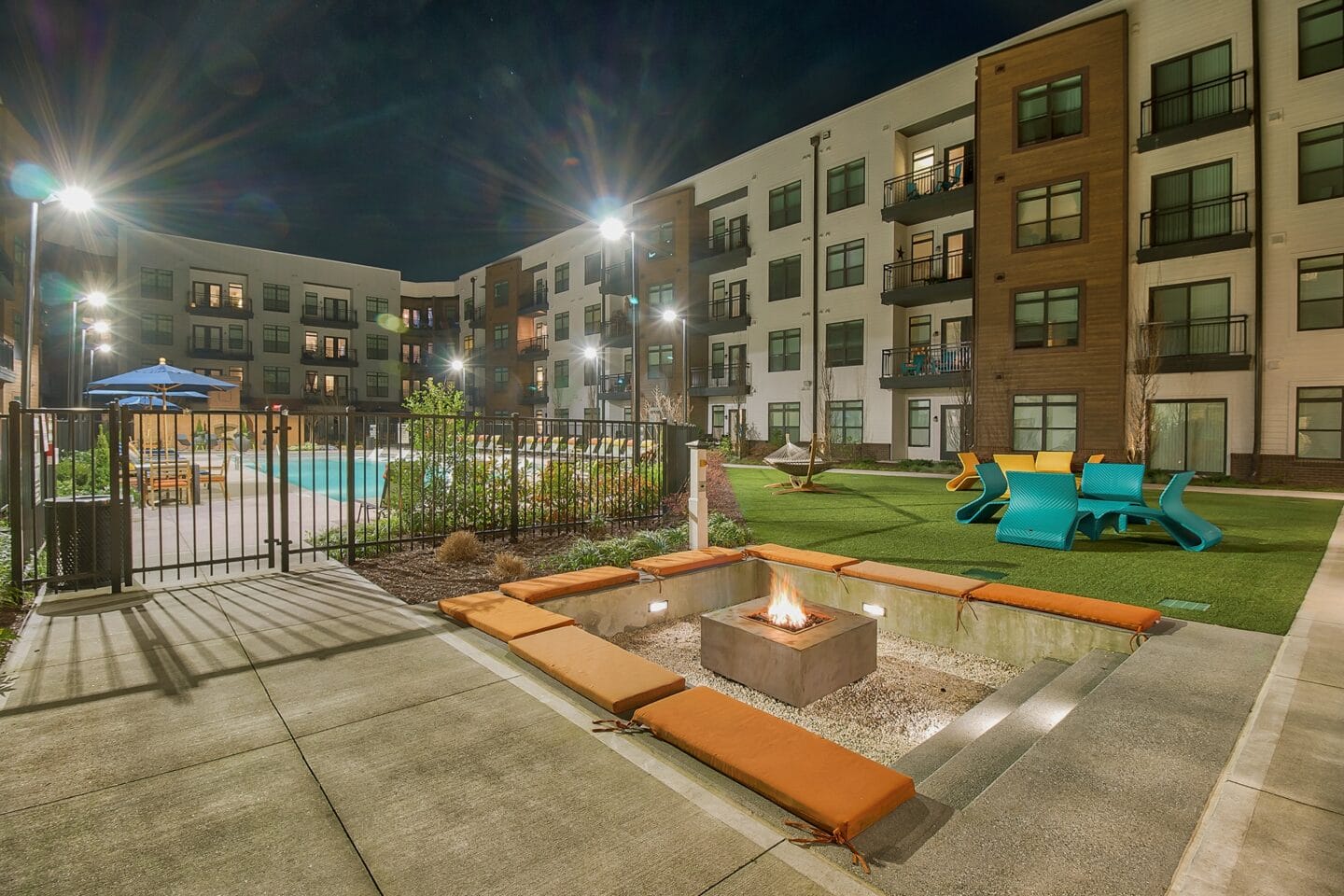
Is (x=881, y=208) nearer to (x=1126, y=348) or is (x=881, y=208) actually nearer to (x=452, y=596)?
(x=1126, y=348)

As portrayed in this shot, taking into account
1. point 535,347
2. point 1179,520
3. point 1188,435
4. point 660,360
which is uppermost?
point 535,347

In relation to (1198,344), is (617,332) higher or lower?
higher

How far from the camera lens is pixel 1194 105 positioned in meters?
19.5

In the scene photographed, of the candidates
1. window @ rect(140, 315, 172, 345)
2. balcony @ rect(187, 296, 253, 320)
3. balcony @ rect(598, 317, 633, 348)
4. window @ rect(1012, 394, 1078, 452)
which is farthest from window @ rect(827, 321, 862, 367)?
window @ rect(140, 315, 172, 345)

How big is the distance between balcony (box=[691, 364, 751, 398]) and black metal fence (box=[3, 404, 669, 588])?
20935 mm

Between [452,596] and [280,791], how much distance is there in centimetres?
335

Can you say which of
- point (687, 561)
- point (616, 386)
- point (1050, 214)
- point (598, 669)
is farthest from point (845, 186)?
point (598, 669)

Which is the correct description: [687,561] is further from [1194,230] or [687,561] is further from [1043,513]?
[1194,230]

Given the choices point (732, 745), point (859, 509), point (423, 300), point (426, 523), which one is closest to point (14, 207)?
point (426, 523)

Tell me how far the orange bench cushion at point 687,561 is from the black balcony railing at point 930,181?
22250 mm

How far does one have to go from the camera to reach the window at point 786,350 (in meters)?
30.0

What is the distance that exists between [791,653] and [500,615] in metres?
2.33

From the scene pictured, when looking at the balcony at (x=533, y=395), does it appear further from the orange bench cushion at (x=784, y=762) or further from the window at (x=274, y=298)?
the orange bench cushion at (x=784, y=762)

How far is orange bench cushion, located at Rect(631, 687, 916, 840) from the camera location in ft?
8.48
